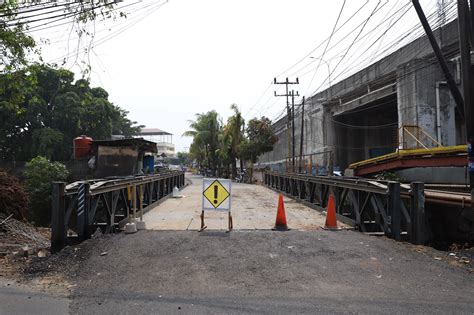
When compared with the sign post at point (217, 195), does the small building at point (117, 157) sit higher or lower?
higher

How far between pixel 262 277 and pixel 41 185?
21275 mm

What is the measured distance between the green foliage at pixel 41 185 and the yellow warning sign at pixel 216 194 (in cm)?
1522

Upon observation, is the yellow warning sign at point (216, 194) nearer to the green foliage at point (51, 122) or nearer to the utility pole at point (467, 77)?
the utility pole at point (467, 77)

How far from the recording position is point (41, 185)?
932 inches

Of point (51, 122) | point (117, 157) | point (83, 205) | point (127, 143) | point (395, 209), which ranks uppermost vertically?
point (51, 122)

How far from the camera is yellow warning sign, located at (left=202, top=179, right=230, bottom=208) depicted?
975cm

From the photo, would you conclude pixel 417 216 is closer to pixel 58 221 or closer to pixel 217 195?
pixel 217 195

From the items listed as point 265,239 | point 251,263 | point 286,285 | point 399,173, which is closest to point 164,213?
point 265,239

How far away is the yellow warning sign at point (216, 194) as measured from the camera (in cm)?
975

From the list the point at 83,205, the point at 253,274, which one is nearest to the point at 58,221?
the point at 83,205

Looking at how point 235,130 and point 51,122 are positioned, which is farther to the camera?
point 235,130

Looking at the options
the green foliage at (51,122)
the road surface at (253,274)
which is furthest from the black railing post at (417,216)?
the green foliage at (51,122)

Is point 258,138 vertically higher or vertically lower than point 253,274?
higher

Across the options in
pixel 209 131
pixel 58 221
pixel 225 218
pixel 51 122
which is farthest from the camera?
pixel 209 131
